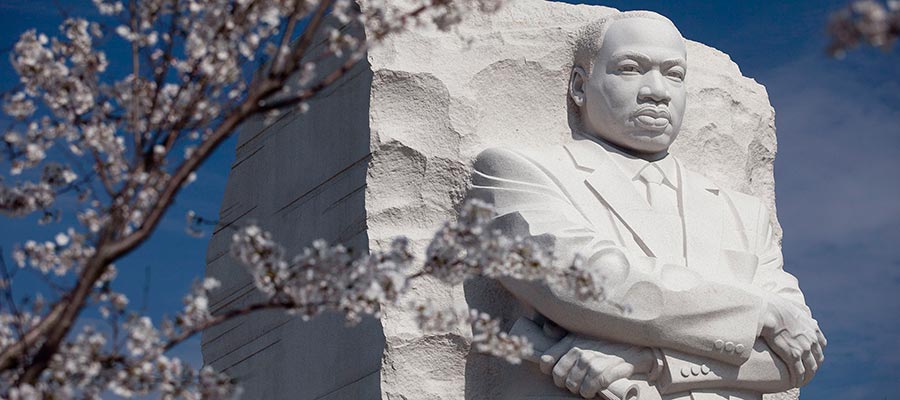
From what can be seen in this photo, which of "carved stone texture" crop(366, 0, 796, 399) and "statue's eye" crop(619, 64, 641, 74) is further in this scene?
"statue's eye" crop(619, 64, 641, 74)

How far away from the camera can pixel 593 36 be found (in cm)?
655

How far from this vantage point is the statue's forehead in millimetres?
6402

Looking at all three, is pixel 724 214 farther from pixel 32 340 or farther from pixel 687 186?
pixel 32 340

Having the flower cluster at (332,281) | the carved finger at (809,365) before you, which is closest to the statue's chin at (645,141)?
the carved finger at (809,365)

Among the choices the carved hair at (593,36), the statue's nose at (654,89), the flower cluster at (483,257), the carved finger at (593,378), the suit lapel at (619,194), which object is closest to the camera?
the flower cluster at (483,257)

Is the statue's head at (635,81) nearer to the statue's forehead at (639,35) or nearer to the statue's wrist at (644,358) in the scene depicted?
the statue's forehead at (639,35)

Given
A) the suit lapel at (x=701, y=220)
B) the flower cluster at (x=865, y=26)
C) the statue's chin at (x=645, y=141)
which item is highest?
the statue's chin at (x=645, y=141)

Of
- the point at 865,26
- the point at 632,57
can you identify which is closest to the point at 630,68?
the point at 632,57

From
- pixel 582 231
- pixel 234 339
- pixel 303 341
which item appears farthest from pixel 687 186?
pixel 234 339

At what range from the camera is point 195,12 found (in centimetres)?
396

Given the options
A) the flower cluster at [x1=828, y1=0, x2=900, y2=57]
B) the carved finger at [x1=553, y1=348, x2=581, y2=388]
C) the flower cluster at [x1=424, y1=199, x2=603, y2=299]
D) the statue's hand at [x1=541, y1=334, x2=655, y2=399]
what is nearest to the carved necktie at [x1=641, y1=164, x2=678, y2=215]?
the statue's hand at [x1=541, y1=334, x2=655, y2=399]

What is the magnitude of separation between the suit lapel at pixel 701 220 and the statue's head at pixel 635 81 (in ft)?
0.76

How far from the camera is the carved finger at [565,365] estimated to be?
5809mm

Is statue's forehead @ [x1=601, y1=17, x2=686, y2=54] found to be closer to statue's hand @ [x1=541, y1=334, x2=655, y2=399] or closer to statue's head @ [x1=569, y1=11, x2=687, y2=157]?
statue's head @ [x1=569, y1=11, x2=687, y2=157]
